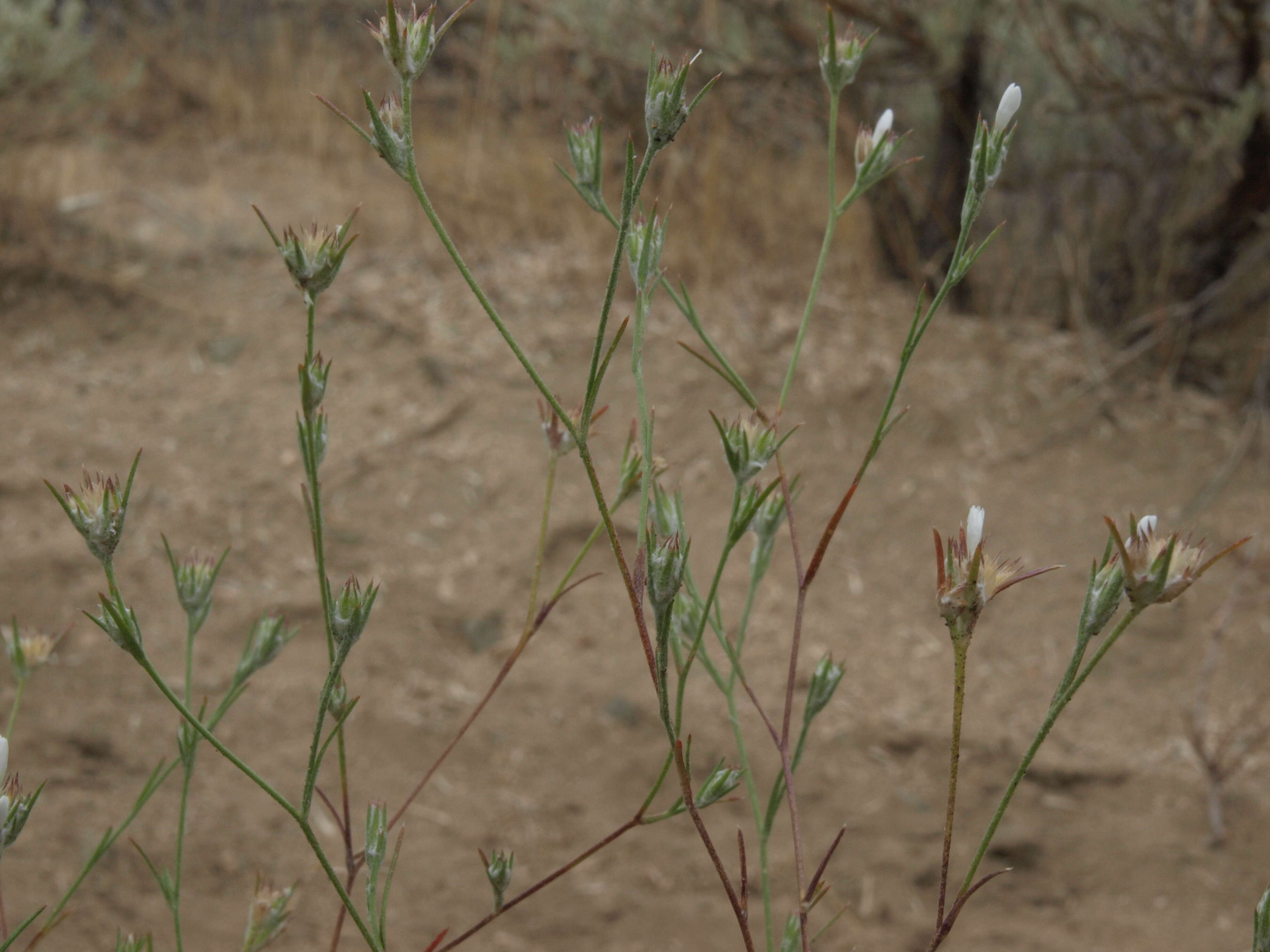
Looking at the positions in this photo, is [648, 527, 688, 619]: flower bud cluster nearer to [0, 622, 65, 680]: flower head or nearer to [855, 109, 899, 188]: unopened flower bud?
[855, 109, 899, 188]: unopened flower bud

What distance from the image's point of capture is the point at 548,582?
2.63 m

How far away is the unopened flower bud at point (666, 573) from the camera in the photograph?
707 mm

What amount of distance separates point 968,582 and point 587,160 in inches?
18.1

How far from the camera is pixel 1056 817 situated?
2082 millimetres

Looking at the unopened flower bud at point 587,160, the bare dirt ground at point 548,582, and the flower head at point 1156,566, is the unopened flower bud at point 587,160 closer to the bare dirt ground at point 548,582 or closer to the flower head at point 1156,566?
the flower head at point 1156,566

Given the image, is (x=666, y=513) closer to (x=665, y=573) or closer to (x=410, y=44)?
(x=665, y=573)

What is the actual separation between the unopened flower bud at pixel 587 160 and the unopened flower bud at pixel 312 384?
0.80 feet

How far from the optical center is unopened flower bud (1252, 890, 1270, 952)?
697 mm

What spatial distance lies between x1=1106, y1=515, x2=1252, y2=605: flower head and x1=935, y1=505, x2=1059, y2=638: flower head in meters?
0.05

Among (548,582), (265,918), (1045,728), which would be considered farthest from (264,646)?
(548,582)

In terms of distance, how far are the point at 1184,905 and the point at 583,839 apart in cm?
103

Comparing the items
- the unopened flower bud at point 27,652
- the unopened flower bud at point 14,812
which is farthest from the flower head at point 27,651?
the unopened flower bud at point 14,812

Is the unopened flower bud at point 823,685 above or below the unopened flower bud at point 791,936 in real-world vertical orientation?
above

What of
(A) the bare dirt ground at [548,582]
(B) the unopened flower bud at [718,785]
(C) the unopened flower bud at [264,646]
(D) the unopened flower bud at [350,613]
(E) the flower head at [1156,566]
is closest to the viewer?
(E) the flower head at [1156,566]
